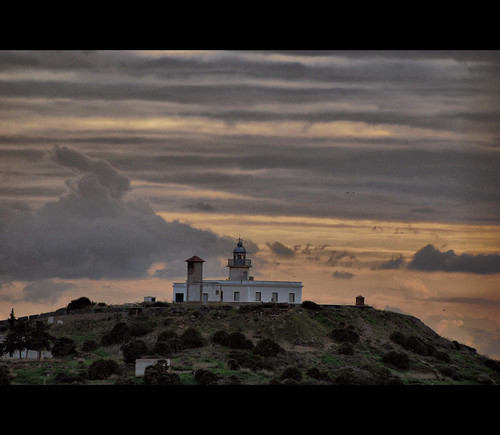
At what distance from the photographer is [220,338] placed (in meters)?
55.1

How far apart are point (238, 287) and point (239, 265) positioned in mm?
1581

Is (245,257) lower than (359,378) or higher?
higher

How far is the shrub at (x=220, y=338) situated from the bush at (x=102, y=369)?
7667mm

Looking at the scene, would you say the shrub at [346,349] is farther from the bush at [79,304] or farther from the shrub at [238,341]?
the bush at [79,304]

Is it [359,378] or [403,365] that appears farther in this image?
[403,365]

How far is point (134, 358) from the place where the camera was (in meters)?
51.6

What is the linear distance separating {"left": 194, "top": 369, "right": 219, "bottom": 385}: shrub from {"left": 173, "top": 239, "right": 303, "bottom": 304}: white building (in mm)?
15220

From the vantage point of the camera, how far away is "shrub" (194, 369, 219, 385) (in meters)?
46.3

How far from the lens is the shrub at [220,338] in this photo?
54956 millimetres

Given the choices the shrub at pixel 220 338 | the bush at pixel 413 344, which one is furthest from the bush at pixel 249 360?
the bush at pixel 413 344

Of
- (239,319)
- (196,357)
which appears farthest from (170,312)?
(196,357)
